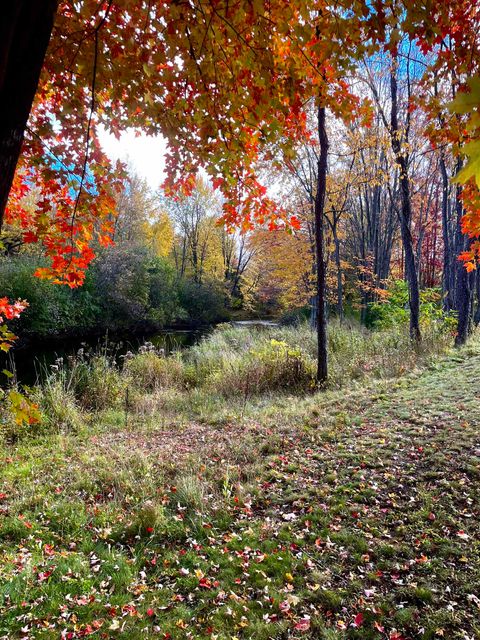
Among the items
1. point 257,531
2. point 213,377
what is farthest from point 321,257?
point 257,531

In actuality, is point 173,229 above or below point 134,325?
above

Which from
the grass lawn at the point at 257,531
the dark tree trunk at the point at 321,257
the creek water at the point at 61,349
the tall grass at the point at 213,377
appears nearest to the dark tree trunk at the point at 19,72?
the grass lawn at the point at 257,531

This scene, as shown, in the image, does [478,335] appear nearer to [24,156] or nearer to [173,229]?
[24,156]

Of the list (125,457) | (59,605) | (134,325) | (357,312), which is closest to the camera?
(59,605)

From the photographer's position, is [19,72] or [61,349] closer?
[19,72]

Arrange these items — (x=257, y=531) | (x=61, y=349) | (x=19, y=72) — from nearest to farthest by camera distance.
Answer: (x=19, y=72)
(x=257, y=531)
(x=61, y=349)

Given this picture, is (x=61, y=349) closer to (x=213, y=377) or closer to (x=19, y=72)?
(x=213, y=377)

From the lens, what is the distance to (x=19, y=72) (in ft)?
4.11

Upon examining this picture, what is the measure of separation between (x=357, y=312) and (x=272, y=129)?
868 inches

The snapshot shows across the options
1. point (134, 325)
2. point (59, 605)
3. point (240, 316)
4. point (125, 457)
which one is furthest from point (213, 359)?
point (240, 316)

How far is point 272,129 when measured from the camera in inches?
119

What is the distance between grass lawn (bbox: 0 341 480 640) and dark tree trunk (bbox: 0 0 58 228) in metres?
2.55

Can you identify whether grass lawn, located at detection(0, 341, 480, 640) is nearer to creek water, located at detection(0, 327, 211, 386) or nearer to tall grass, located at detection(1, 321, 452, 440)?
tall grass, located at detection(1, 321, 452, 440)

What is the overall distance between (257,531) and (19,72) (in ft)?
10.7
